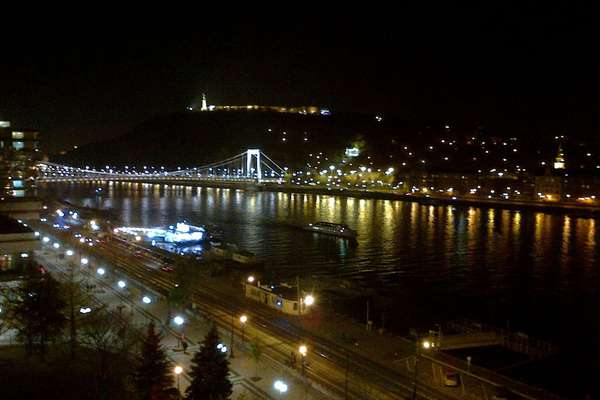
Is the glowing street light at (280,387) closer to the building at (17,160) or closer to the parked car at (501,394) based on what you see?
the parked car at (501,394)

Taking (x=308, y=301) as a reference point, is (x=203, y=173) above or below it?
above

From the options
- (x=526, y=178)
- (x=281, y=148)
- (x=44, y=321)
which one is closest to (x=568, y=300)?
(x=44, y=321)

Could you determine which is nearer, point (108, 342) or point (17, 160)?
point (108, 342)

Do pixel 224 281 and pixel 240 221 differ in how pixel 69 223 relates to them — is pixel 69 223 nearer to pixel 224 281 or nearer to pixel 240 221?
pixel 240 221

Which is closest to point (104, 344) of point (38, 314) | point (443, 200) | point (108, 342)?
point (108, 342)

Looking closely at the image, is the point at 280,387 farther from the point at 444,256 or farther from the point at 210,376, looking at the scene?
the point at 444,256

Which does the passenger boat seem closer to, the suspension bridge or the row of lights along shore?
the row of lights along shore
